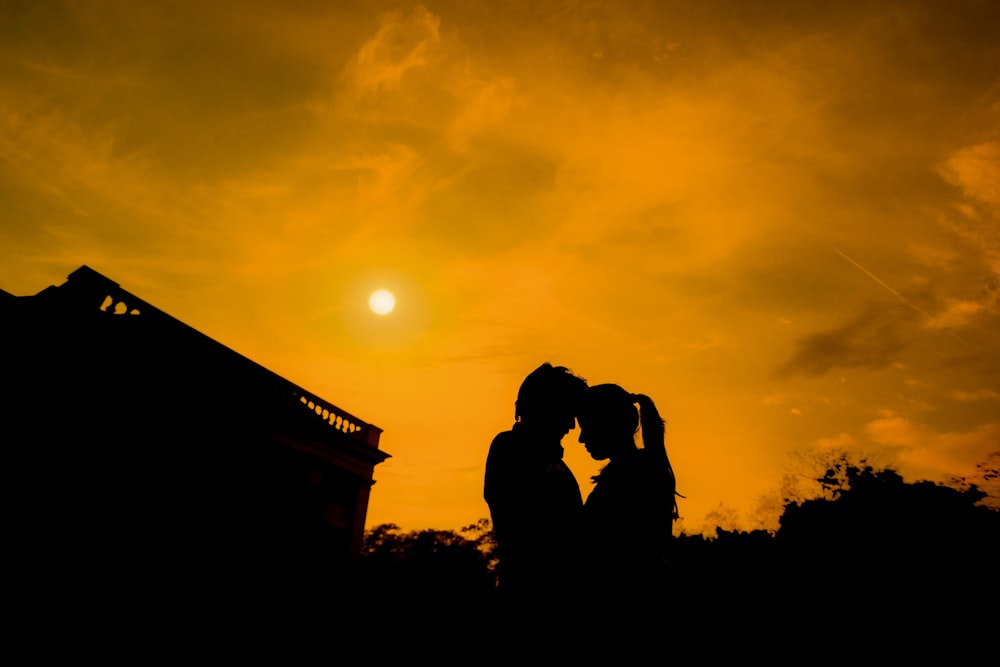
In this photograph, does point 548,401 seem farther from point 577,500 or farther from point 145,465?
point 145,465

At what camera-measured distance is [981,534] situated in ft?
63.2

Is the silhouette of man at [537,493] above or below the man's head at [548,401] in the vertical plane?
below

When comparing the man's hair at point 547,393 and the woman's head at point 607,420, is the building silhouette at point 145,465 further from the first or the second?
the woman's head at point 607,420

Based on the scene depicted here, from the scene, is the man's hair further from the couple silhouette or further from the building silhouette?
the building silhouette

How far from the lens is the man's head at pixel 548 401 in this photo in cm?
287

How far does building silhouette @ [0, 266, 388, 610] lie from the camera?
9.94m

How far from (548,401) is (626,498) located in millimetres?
697

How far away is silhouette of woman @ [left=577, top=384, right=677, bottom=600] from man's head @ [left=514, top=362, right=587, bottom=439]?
4.5 inches

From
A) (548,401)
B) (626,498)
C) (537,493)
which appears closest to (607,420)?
(548,401)

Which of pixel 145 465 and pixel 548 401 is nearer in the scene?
pixel 548 401

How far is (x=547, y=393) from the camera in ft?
9.53

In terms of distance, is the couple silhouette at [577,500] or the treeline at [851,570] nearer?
the couple silhouette at [577,500]

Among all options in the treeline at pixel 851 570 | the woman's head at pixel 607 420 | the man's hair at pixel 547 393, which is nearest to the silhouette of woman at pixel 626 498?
the woman's head at pixel 607 420

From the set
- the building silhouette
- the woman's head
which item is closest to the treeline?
the building silhouette
